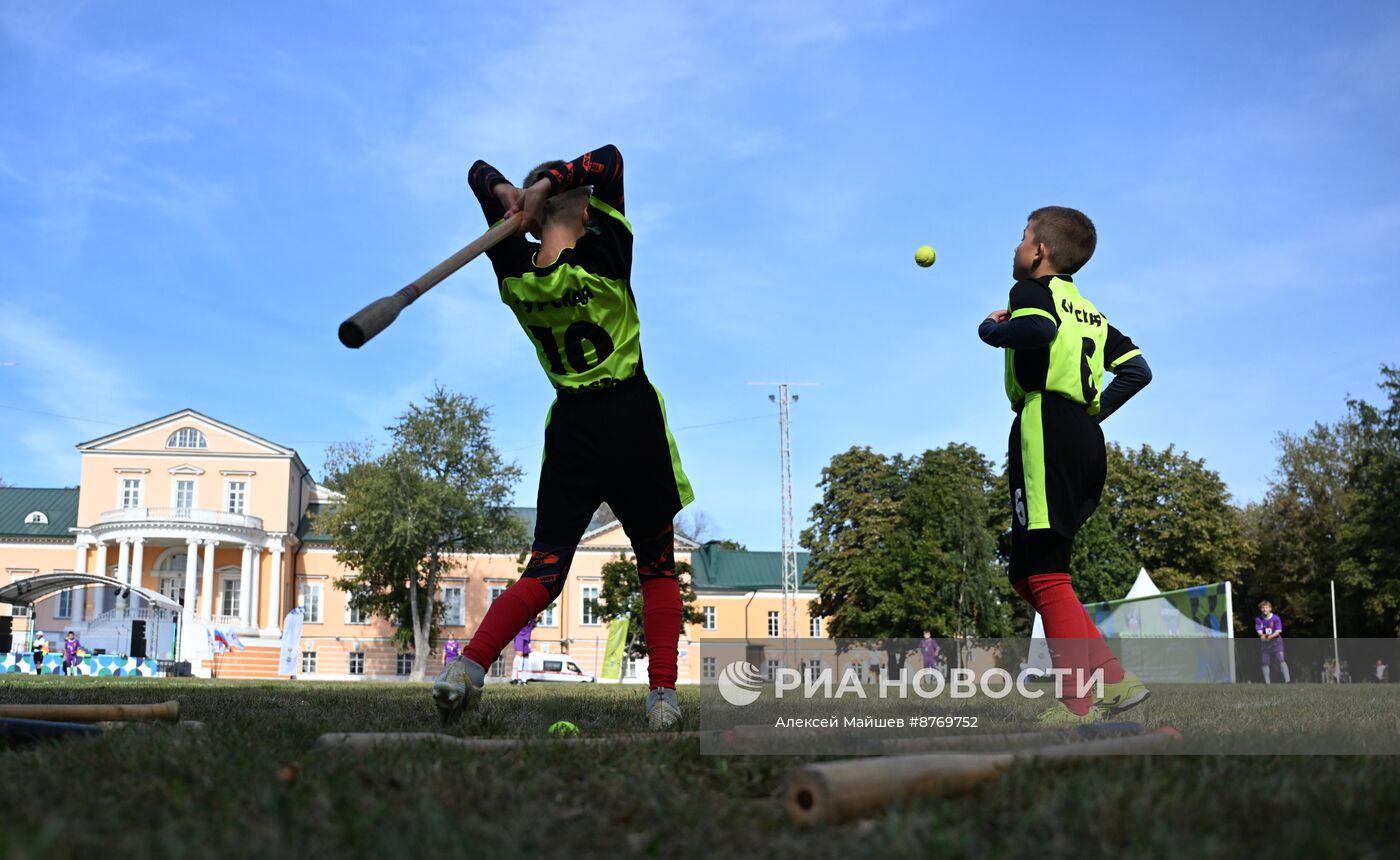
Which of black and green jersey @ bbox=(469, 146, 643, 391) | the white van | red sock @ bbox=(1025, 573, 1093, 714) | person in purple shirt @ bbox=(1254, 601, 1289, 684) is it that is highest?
black and green jersey @ bbox=(469, 146, 643, 391)

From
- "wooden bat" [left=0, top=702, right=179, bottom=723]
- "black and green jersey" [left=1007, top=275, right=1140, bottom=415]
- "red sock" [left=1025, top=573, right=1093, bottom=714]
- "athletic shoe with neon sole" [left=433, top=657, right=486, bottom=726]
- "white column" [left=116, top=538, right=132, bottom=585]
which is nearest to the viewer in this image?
"wooden bat" [left=0, top=702, right=179, bottom=723]

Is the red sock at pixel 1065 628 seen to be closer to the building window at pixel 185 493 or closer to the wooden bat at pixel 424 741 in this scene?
the wooden bat at pixel 424 741

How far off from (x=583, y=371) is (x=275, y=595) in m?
70.6

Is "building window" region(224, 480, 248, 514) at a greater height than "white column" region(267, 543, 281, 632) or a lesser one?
greater

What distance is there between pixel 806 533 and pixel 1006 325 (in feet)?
161

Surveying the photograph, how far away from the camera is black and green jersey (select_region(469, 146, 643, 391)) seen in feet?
16.1

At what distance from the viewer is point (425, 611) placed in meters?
61.7

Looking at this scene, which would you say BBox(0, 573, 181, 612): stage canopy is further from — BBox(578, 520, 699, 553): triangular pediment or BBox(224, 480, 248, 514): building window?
BBox(578, 520, 699, 553): triangular pediment

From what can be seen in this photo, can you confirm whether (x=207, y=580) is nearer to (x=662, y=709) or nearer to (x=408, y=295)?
(x=662, y=709)

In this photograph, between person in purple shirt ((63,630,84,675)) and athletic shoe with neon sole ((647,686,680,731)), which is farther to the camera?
person in purple shirt ((63,630,84,675))

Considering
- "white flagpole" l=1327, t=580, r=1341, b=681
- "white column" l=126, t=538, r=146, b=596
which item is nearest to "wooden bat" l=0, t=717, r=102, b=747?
Result: "white flagpole" l=1327, t=580, r=1341, b=681

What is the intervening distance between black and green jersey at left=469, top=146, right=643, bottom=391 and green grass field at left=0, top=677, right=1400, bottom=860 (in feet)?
6.95

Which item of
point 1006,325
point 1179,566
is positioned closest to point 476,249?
point 1006,325

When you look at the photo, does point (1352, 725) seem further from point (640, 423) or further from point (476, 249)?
point (476, 249)
